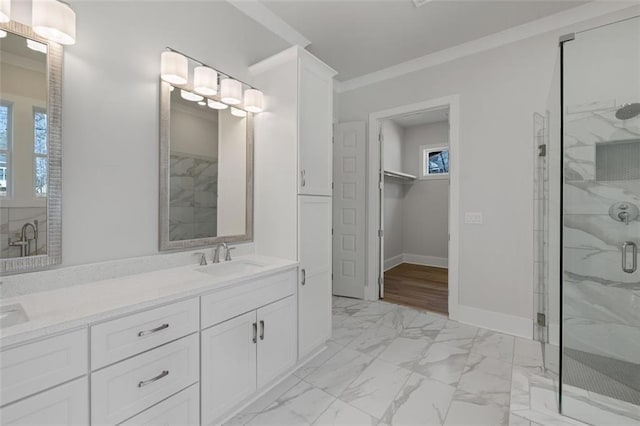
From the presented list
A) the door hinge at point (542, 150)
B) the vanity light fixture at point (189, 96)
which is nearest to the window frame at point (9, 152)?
the vanity light fixture at point (189, 96)

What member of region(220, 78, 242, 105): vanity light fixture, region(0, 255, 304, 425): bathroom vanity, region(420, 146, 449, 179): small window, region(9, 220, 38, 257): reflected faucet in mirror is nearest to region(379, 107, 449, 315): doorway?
region(420, 146, 449, 179): small window

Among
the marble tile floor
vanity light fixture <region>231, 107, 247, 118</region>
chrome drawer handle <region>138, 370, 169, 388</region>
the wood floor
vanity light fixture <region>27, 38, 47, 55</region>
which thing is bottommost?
the marble tile floor

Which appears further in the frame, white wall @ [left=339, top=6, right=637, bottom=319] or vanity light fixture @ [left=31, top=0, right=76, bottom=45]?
white wall @ [left=339, top=6, right=637, bottom=319]

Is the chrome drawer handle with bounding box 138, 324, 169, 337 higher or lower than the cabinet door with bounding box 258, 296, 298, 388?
higher

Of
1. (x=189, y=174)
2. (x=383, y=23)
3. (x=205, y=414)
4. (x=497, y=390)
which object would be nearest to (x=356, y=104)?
(x=383, y=23)

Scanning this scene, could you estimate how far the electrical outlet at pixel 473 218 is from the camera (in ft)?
9.61

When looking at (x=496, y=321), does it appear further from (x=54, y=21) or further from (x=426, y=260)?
(x=54, y=21)

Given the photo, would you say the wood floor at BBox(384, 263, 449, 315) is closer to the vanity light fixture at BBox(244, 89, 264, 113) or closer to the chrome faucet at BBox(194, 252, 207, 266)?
the chrome faucet at BBox(194, 252, 207, 266)

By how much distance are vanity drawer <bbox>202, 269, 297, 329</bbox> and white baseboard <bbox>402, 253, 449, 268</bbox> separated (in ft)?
14.3

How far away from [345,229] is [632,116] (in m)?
2.78

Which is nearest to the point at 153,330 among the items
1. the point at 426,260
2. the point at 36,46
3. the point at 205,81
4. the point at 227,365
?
the point at 227,365

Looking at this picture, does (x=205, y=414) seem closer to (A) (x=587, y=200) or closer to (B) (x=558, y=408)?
(B) (x=558, y=408)

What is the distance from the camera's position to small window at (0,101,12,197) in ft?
4.08

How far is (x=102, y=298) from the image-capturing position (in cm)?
126
